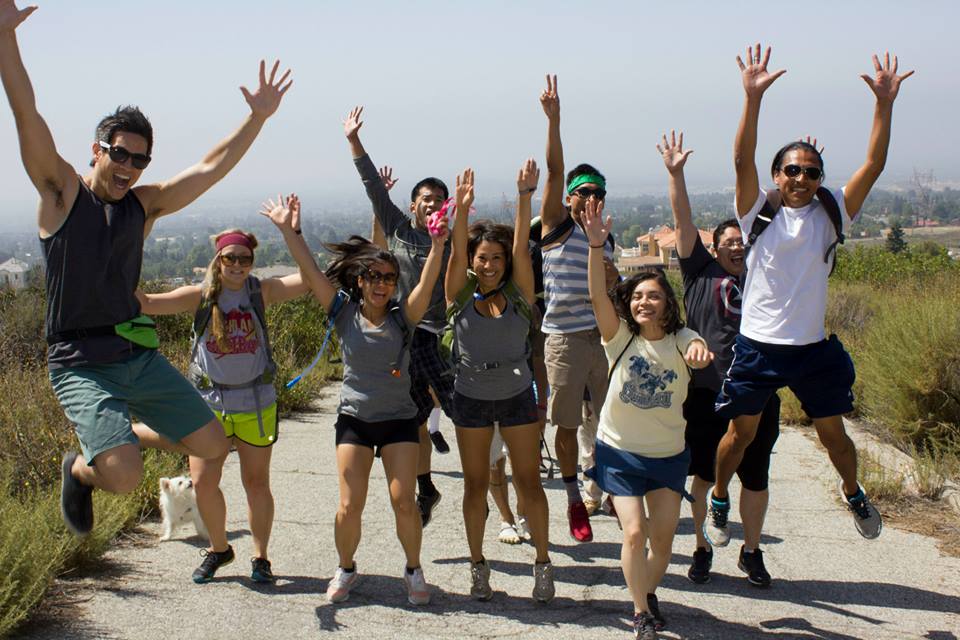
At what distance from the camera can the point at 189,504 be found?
5.61 meters

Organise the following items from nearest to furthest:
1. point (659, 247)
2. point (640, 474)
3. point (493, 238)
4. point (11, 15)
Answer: point (11, 15) < point (640, 474) < point (493, 238) < point (659, 247)

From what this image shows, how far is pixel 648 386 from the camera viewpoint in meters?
4.38

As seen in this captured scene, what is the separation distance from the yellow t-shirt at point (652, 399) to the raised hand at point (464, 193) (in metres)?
1.11

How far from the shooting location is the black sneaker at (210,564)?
16.0 ft

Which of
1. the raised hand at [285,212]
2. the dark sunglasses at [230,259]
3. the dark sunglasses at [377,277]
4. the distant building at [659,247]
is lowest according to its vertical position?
the distant building at [659,247]

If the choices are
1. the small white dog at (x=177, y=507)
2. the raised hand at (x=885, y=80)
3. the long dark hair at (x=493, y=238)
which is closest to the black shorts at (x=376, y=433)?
the long dark hair at (x=493, y=238)

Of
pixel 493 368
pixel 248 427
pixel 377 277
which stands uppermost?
pixel 377 277

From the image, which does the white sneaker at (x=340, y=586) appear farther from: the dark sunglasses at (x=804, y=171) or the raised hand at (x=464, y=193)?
the dark sunglasses at (x=804, y=171)

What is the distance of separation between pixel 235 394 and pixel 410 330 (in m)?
1.01

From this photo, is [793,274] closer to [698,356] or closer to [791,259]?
[791,259]

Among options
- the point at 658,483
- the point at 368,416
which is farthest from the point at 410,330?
the point at 658,483

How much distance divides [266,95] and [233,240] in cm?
79

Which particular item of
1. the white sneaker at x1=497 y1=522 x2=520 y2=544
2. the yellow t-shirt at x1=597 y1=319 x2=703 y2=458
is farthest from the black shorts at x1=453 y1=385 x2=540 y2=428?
the white sneaker at x1=497 y1=522 x2=520 y2=544

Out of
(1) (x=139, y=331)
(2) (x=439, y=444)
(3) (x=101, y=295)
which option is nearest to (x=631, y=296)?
(1) (x=139, y=331)
